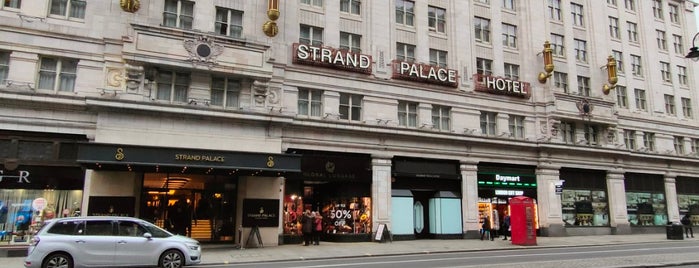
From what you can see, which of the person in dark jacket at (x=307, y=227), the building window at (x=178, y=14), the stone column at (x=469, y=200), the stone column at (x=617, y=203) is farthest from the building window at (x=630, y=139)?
the building window at (x=178, y=14)

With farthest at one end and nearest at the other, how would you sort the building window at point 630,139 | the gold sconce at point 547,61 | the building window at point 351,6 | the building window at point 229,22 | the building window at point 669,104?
the building window at point 669,104
the building window at point 630,139
the gold sconce at point 547,61
the building window at point 351,6
the building window at point 229,22

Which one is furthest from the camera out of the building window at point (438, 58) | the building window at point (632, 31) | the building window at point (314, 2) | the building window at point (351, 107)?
the building window at point (632, 31)

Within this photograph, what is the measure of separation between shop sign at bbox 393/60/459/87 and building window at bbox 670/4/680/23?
1036 inches

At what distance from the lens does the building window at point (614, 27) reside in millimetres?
39750

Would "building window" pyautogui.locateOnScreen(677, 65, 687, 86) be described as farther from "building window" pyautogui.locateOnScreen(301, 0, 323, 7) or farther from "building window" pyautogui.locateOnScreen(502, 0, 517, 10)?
"building window" pyautogui.locateOnScreen(301, 0, 323, 7)

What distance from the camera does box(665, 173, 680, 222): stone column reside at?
38.2m

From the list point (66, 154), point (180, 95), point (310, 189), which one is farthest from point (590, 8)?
point (66, 154)

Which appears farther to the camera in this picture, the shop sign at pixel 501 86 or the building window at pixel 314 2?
the shop sign at pixel 501 86

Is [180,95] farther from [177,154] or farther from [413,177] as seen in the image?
[413,177]

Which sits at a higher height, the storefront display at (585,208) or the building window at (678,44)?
the building window at (678,44)

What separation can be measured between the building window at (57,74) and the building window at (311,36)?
11385 mm

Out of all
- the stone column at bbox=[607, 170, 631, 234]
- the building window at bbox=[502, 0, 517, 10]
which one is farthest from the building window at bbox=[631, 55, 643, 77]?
the building window at bbox=[502, 0, 517, 10]

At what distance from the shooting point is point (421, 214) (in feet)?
97.2

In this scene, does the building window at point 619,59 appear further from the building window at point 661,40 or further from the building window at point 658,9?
the building window at point 658,9
